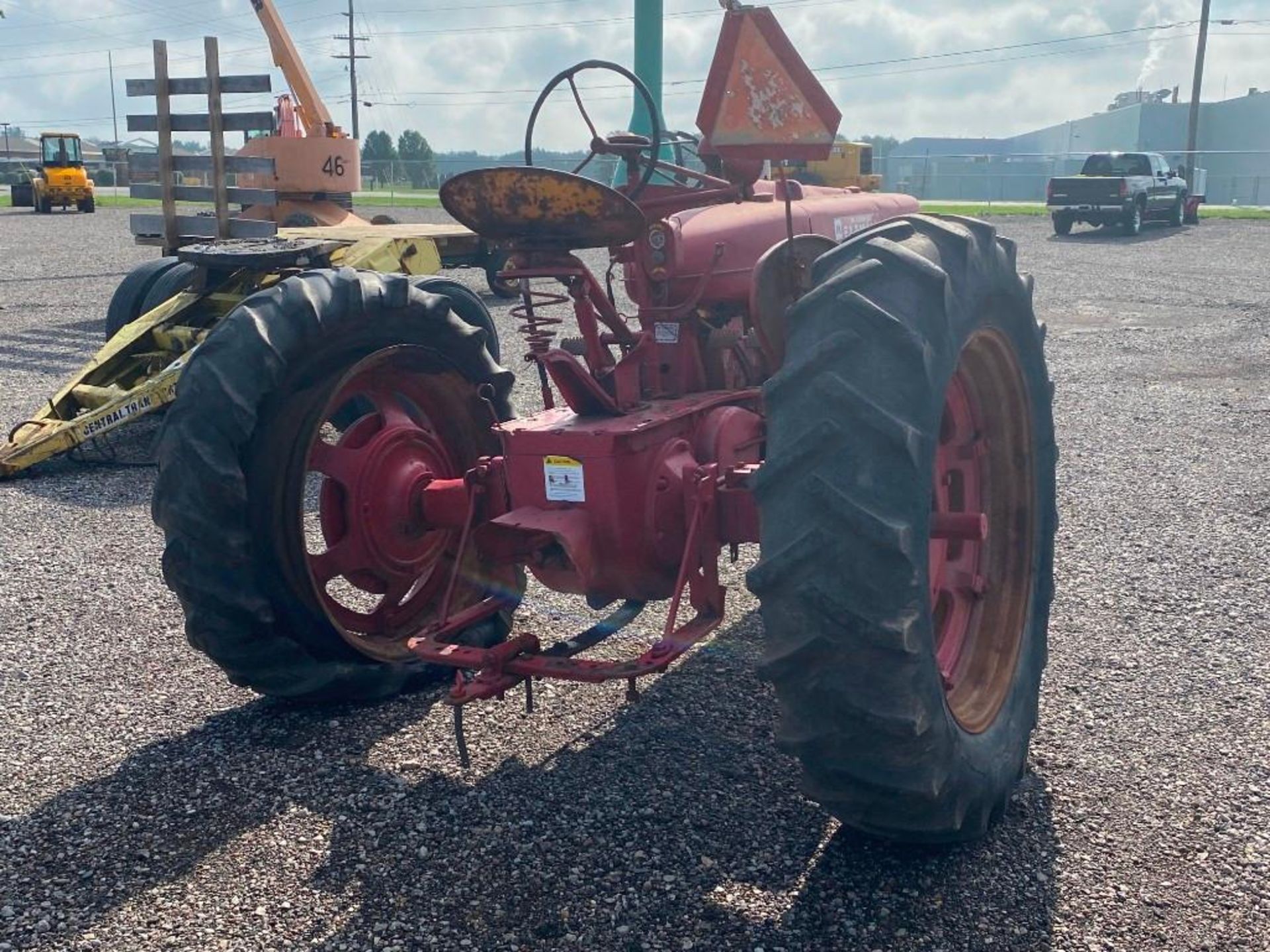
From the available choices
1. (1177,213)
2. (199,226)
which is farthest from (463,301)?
(1177,213)

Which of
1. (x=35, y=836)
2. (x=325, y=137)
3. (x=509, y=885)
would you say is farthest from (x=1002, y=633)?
(x=325, y=137)

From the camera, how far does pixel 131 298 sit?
1014 cm

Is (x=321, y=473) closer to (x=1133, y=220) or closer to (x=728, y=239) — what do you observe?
(x=728, y=239)

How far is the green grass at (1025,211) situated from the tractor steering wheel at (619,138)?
2967 cm

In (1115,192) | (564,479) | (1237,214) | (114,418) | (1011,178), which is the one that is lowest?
(114,418)

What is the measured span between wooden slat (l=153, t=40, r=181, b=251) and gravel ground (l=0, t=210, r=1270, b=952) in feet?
17.9

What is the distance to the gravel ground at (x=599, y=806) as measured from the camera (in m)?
2.89

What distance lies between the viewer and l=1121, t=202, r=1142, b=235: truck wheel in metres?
27.2

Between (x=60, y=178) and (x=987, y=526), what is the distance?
127 ft

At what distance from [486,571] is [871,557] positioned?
196 centimetres

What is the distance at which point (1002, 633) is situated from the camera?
354 centimetres

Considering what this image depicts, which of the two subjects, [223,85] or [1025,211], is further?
[1025,211]

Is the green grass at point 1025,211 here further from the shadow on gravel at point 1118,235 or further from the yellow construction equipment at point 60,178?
the yellow construction equipment at point 60,178

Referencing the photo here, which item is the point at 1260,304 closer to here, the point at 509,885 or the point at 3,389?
the point at 3,389
